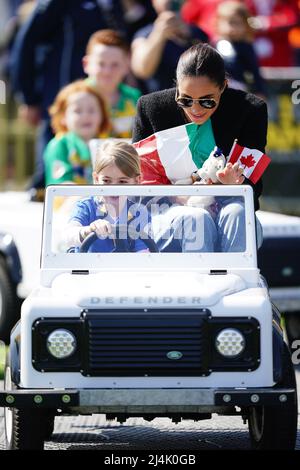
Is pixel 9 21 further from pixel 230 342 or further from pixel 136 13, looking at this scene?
pixel 230 342

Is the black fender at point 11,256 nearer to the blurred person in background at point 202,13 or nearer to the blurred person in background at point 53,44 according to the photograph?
the blurred person in background at point 53,44

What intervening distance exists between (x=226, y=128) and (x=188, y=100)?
1.00 feet

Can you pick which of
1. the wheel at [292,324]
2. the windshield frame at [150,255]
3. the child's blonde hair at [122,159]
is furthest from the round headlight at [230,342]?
the wheel at [292,324]

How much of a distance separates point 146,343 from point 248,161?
54.6 inches

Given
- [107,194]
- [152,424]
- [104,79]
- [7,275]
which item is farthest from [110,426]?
[104,79]

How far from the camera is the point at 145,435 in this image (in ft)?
26.2

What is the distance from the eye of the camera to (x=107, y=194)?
7258mm

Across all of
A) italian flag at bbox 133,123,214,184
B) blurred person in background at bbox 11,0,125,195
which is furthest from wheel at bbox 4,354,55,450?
blurred person in background at bbox 11,0,125,195

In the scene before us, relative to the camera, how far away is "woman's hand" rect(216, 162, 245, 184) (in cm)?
735

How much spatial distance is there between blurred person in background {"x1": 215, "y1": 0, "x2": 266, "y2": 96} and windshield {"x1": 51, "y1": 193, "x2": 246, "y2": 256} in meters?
6.19

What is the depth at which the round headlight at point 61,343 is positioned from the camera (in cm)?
661

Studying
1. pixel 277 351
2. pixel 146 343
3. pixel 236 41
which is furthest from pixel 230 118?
pixel 236 41

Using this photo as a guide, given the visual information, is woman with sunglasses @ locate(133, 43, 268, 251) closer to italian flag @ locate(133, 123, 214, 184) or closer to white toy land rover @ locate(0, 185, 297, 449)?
italian flag @ locate(133, 123, 214, 184)

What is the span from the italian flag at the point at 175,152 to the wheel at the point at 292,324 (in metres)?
4.15
